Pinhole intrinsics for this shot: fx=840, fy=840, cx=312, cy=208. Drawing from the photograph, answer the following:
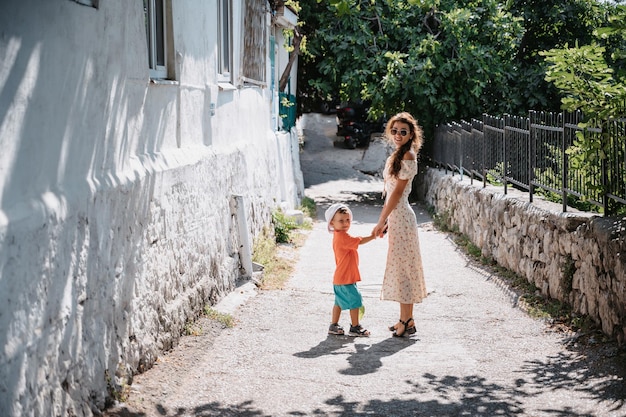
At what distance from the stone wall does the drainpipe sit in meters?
3.09

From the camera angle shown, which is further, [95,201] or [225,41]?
[225,41]

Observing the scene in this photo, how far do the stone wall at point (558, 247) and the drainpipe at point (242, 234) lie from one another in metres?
3.09

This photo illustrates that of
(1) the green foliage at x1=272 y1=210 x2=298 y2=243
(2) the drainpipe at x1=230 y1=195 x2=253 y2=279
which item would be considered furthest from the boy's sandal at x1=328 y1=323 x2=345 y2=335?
(1) the green foliage at x1=272 y1=210 x2=298 y2=243

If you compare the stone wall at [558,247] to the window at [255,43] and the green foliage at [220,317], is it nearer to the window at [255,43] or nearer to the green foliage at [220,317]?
the green foliage at [220,317]

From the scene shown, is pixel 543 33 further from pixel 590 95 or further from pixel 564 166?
pixel 590 95

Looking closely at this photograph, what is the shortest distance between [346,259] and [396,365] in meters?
1.09

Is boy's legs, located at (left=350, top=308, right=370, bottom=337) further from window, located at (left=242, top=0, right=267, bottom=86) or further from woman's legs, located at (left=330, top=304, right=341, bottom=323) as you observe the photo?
window, located at (left=242, top=0, right=267, bottom=86)

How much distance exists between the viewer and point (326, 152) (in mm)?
29094

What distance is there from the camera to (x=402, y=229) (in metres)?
7.08

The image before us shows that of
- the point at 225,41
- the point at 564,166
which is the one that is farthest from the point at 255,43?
the point at 564,166

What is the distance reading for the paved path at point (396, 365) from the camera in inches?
204

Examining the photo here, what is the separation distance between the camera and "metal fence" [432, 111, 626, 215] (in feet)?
23.8

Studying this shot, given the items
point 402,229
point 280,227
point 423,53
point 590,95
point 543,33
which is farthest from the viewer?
point 543,33

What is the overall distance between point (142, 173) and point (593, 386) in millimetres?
3373
